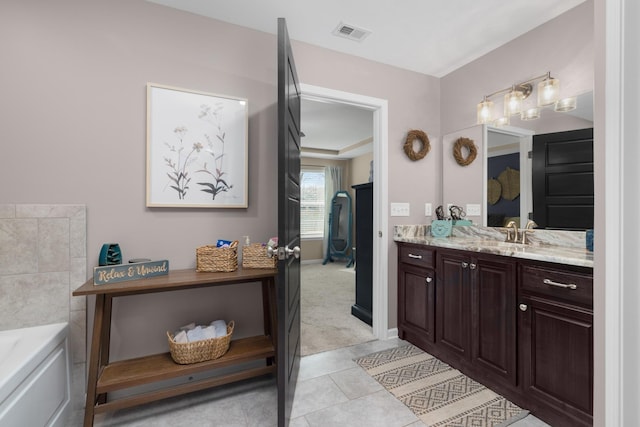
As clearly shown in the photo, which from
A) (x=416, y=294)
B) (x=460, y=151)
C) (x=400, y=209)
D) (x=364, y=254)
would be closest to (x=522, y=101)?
(x=460, y=151)

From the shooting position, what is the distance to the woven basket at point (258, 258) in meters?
1.91

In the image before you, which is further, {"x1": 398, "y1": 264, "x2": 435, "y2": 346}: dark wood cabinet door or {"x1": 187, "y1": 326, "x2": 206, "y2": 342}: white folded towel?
{"x1": 398, "y1": 264, "x2": 435, "y2": 346}: dark wood cabinet door

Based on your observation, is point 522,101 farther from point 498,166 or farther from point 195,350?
point 195,350

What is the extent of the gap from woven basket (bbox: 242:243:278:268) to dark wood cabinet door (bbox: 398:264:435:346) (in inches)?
50.6

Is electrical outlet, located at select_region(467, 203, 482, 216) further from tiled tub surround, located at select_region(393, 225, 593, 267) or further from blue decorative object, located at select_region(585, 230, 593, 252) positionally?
blue decorative object, located at select_region(585, 230, 593, 252)

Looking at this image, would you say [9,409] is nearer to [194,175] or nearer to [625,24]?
[194,175]

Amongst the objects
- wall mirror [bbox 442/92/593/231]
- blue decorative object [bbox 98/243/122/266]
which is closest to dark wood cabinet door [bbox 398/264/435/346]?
wall mirror [bbox 442/92/593/231]

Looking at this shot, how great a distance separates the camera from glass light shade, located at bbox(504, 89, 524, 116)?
226 cm

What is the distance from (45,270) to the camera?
1.66 meters

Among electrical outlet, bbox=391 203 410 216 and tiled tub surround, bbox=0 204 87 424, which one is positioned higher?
electrical outlet, bbox=391 203 410 216

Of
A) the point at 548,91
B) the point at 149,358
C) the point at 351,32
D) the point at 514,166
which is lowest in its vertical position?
the point at 149,358

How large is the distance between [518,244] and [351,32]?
2.06 metres

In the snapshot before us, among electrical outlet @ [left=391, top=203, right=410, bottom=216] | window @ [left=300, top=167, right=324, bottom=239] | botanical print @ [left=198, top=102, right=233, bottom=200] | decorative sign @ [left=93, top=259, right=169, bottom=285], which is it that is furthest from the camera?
window @ [left=300, top=167, right=324, bottom=239]

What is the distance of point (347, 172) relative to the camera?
22.8 feet
